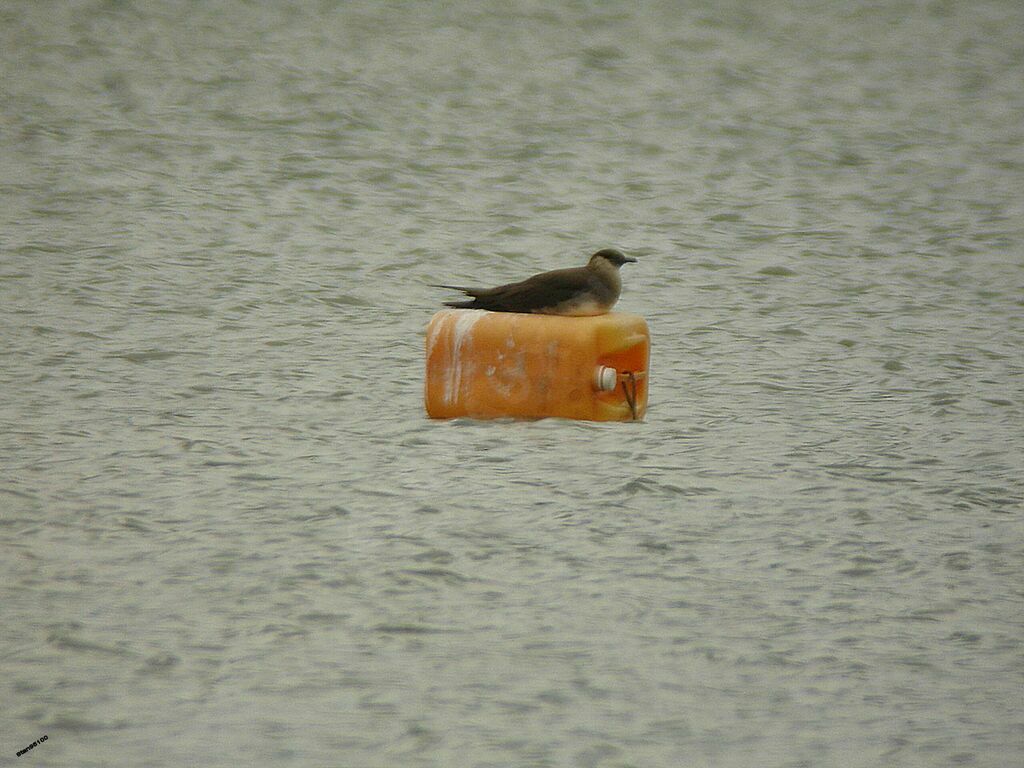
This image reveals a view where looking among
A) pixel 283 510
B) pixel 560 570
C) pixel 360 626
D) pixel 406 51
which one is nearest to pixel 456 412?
pixel 283 510

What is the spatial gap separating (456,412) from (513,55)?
7.54 meters

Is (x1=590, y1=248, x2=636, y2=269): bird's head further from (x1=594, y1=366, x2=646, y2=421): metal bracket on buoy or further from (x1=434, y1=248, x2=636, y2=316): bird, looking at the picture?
(x1=594, y1=366, x2=646, y2=421): metal bracket on buoy

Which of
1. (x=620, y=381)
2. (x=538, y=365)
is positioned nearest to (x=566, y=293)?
(x=538, y=365)

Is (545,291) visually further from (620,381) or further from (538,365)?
(620,381)

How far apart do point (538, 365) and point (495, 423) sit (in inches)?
13.6

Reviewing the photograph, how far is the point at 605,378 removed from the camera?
6.23 meters

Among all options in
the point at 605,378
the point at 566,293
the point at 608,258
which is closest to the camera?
the point at 605,378

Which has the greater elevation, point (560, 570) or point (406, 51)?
point (406, 51)

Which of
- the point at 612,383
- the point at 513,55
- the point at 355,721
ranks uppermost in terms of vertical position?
the point at 513,55

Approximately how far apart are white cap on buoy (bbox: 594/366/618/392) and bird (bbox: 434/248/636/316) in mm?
338

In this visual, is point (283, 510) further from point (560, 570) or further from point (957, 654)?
point (957, 654)

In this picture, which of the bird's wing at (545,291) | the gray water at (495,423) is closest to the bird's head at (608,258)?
the bird's wing at (545,291)

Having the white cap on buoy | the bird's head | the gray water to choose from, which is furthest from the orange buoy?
the bird's head

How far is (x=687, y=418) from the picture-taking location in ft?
21.7
